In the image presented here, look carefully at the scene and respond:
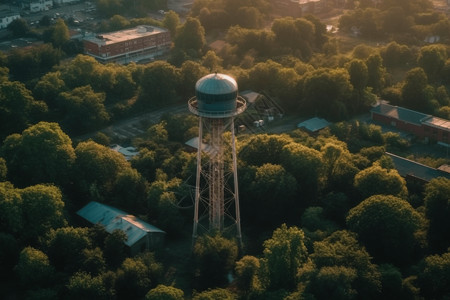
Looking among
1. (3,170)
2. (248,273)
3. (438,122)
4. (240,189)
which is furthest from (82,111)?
(438,122)

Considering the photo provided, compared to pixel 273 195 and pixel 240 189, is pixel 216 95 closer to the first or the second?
pixel 273 195

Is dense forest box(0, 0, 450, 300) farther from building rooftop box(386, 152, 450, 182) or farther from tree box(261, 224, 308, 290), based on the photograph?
building rooftop box(386, 152, 450, 182)

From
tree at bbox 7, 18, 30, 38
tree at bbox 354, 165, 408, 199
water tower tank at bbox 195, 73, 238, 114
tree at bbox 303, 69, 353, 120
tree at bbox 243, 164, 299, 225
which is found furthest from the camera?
tree at bbox 7, 18, 30, 38

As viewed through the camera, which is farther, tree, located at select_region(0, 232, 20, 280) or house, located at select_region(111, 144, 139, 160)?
house, located at select_region(111, 144, 139, 160)

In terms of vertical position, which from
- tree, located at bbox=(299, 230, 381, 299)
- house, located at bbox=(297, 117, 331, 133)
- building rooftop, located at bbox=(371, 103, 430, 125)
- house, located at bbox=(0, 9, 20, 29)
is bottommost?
house, located at bbox=(0, 9, 20, 29)

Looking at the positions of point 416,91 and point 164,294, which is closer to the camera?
point 164,294

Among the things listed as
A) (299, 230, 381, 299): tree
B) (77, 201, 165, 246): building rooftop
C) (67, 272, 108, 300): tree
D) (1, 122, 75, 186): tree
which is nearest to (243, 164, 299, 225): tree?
(299, 230, 381, 299): tree

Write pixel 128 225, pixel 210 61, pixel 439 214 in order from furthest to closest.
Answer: pixel 210 61 < pixel 128 225 < pixel 439 214

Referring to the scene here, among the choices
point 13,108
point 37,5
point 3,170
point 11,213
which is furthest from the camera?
point 37,5
